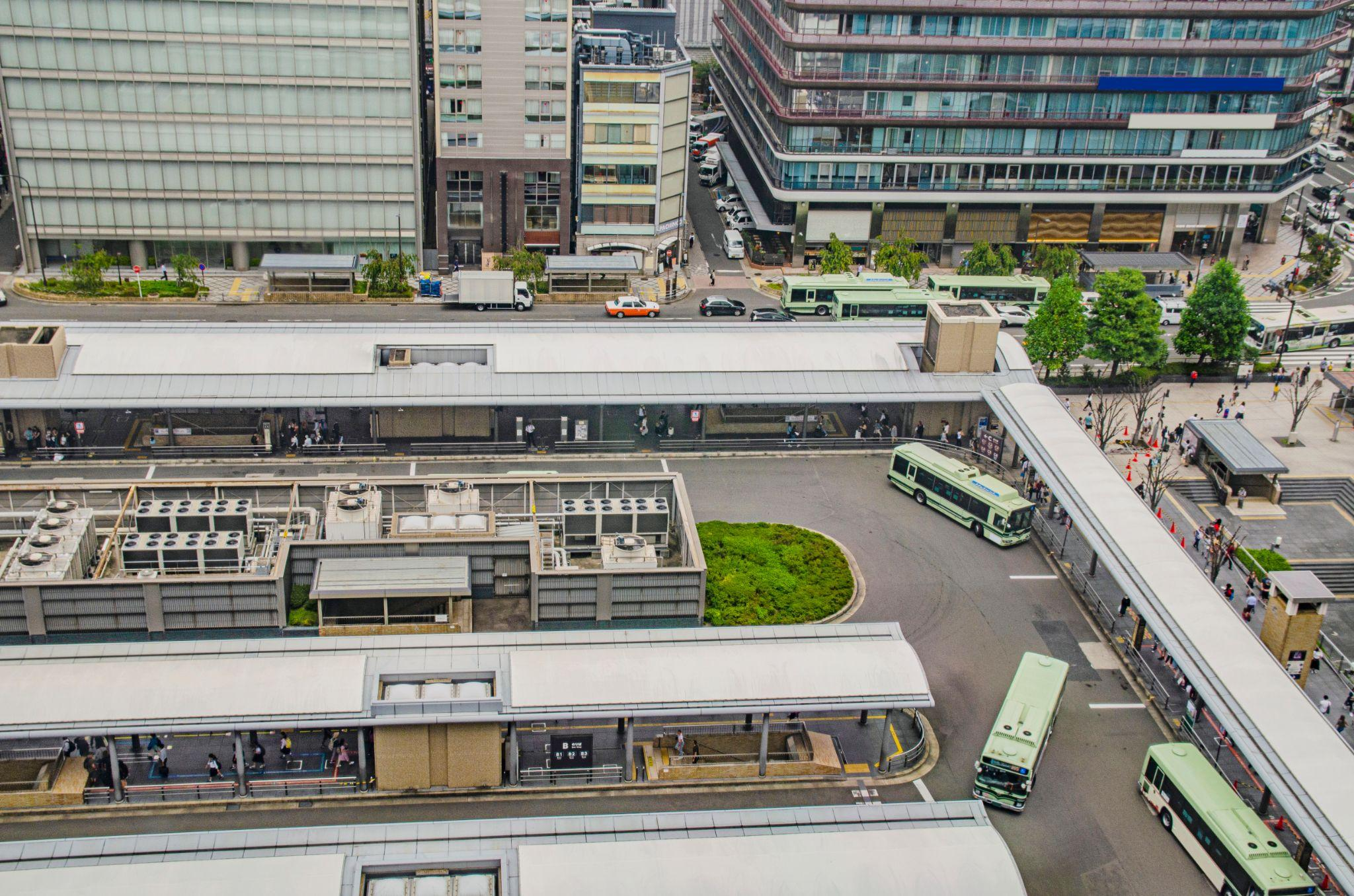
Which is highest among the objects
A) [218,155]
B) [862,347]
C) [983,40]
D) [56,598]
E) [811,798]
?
[983,40]

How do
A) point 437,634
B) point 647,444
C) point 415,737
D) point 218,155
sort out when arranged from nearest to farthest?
point 415,737 → point 437,634 → point 647,444 → point 218,155

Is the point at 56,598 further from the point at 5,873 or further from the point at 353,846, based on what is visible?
the point at 353,846

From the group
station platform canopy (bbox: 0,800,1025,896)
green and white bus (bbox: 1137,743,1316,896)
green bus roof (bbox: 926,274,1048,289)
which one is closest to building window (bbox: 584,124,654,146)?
green bus roof (bbox: 926,274,1048,289)

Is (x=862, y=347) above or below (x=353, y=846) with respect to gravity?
above

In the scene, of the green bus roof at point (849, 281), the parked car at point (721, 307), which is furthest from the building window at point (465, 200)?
the green bus roof at point (849, 281)

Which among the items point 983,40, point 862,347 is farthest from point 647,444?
point 983,40

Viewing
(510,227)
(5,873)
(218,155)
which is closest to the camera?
(5,873)

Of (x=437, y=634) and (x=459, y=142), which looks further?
(x=459, y=142)
